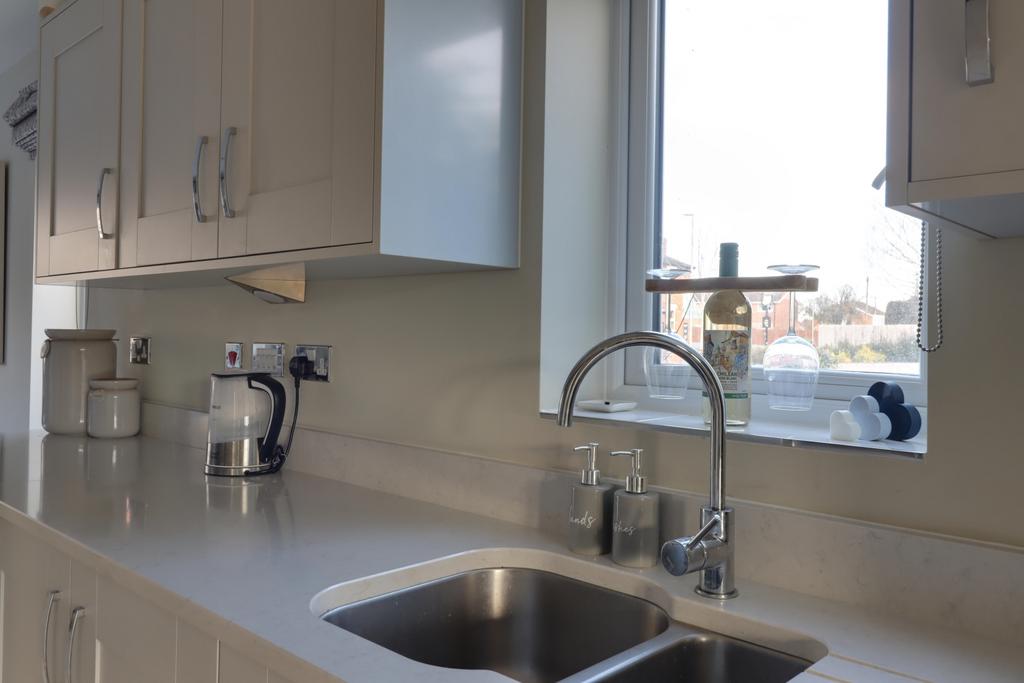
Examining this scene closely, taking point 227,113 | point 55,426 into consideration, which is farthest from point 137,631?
point 55,426

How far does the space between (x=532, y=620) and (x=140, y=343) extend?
2027 mm

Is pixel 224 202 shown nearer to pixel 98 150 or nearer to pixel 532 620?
pixel 98 150

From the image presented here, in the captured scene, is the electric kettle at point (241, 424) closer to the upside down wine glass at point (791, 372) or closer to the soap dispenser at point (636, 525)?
the soap dispenser at point (636, 525)

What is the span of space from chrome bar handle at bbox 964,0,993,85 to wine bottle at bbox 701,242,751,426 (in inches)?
23.6

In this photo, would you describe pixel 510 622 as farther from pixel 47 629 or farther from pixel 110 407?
pixel 110 407

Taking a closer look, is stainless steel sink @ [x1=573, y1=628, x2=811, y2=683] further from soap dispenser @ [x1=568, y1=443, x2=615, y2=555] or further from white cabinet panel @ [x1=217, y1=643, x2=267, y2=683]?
white cabinet panel @ [x1=217, y1=643, x2=267, y2=683]

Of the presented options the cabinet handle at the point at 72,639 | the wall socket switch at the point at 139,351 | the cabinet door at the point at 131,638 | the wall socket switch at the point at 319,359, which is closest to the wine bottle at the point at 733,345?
the cabinet door at the point at 131,638

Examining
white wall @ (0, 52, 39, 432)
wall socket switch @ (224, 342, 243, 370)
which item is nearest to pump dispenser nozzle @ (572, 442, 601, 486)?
wall socket switch @ (224, 342, 243, 370)

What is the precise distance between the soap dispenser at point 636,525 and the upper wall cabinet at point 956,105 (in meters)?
0.59

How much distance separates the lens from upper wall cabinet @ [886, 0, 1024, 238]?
0.65 m

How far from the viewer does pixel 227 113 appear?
1593 millimetres

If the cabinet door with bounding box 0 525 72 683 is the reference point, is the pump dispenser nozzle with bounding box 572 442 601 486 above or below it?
above

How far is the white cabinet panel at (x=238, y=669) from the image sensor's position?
3.02 feet

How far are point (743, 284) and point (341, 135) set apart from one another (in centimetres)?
70
